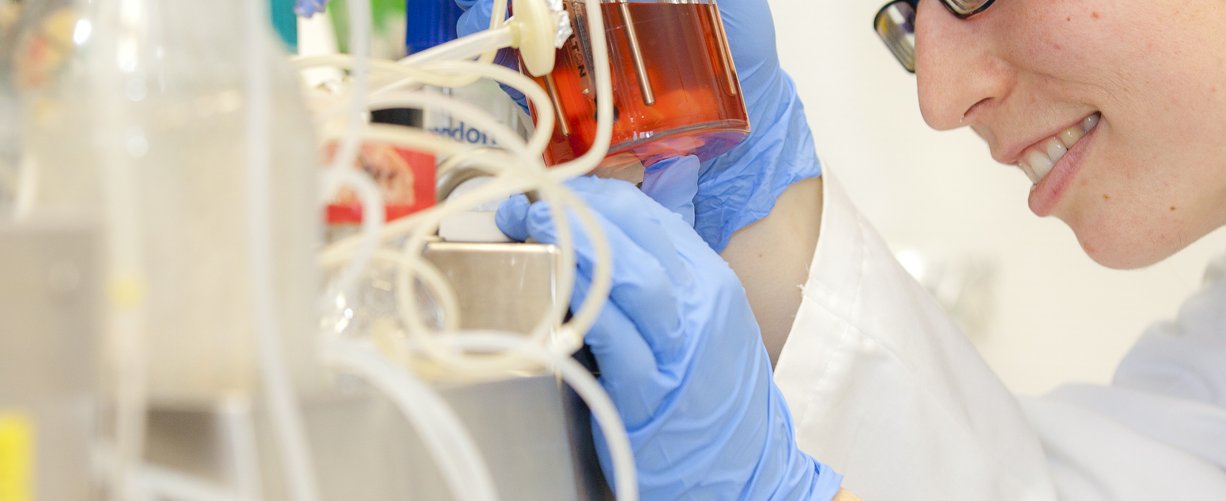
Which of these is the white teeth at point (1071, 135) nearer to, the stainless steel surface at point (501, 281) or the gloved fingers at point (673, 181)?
the gloved fingers at point (673, 181)

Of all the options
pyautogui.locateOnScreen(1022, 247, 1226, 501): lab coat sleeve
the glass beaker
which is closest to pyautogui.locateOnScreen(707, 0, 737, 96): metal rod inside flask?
the glass beaker

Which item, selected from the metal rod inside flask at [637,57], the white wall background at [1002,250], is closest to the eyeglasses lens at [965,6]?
the metal rod inside flask at [637,57]

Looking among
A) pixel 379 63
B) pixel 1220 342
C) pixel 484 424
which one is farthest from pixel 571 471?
pixel 1220 342

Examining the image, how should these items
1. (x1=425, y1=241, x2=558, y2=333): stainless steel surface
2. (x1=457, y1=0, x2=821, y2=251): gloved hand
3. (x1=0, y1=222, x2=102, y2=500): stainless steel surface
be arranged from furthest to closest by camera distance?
(x1=457, y1=0, x2=821, y2=251): gloved hand
(x1=425, y1=241, x2=558, y2=333): stainless steel surface
(x1=0, y1=222, x2=102, y2=500): stainless steel surface

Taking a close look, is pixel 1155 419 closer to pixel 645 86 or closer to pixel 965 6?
pixel 965 6

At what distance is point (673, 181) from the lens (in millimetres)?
907

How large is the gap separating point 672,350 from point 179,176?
0.38m

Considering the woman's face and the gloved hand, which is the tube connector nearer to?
the gloved hand

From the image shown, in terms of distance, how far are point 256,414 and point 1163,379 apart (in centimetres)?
137

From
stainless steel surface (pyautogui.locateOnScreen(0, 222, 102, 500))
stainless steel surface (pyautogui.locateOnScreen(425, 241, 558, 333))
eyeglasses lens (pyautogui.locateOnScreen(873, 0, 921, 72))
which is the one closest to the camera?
stainless steel surface (pyautogui.locateOnScreen(0, 222, 102, 500))

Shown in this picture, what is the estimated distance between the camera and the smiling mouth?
108 cm

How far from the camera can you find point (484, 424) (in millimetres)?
503

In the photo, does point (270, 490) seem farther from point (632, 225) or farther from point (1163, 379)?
point (1163, 379)

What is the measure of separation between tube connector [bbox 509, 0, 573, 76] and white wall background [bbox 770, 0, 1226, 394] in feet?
4.32
